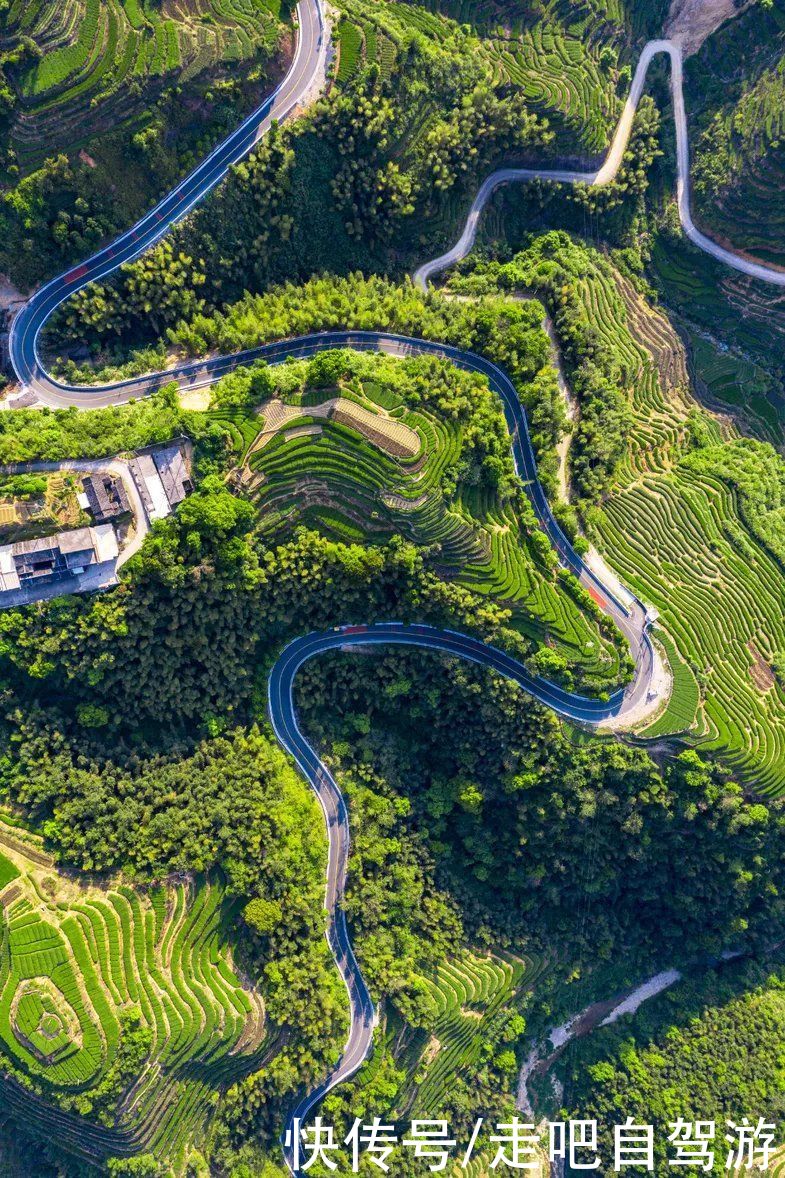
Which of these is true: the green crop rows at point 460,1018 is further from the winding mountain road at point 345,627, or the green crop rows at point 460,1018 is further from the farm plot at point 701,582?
the farm plot at point 701,582

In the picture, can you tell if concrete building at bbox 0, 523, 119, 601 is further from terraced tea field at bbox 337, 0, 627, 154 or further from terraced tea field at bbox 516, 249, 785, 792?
terraced tea field at bbox 337, 0, 627, 154

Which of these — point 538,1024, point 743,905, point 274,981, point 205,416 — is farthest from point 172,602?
point 743,905

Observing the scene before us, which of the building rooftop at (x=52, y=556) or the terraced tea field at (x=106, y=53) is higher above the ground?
the terraced tea field at (x=106, y=53)

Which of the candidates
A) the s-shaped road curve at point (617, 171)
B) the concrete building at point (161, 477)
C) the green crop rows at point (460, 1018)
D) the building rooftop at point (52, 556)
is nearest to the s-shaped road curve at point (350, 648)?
the green crop rows at point (460, 1018)

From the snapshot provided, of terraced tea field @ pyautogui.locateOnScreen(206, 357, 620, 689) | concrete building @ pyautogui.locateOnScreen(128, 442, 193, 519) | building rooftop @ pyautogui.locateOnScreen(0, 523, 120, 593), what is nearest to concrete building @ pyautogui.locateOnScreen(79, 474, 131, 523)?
building rooftop @ pyautogui.locateOnScreen(0, 523, 120, 593)

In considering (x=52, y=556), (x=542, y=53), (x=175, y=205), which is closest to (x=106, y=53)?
(x=175, y=205)

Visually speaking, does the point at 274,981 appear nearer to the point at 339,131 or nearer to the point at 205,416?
the point at 205,416
